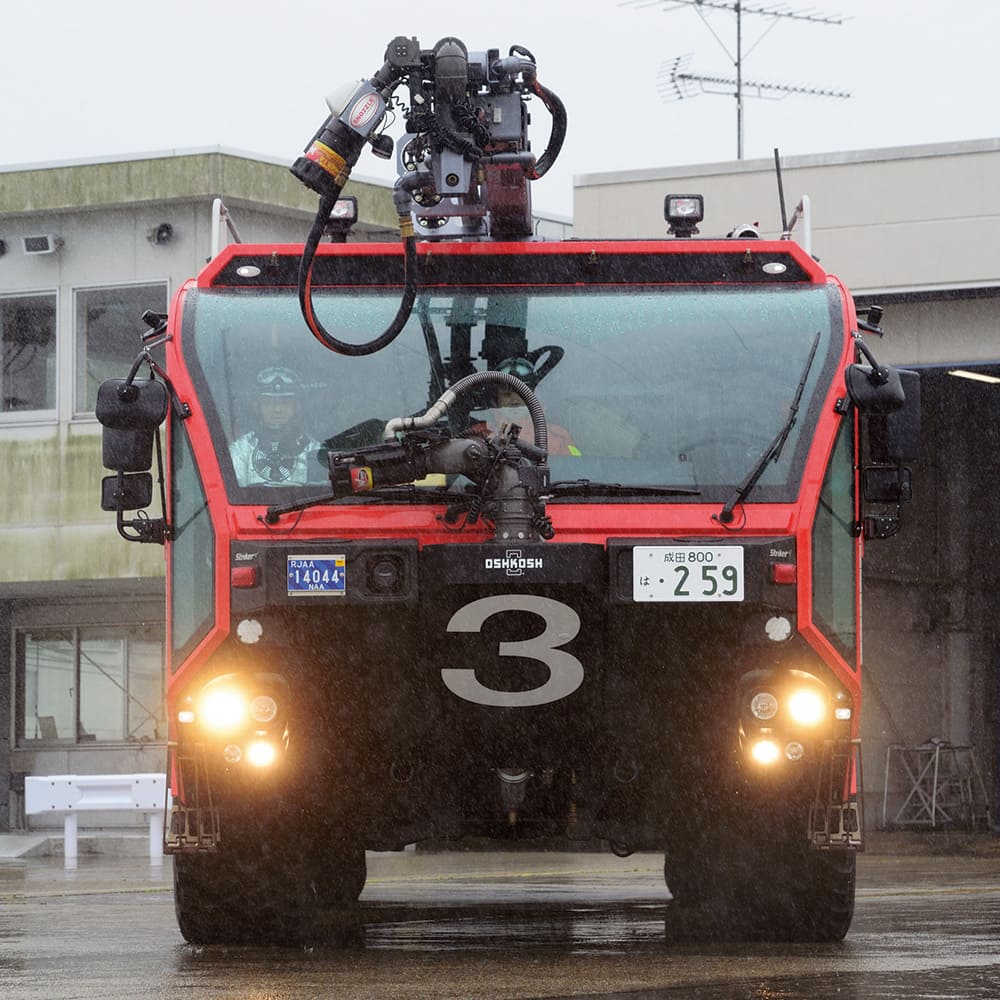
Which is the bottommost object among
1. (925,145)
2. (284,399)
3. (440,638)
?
(440,638)

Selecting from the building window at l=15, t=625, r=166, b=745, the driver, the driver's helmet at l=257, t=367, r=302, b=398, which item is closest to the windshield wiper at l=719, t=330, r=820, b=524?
the driver

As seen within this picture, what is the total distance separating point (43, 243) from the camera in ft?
83.9

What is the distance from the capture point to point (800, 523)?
8.27 metres

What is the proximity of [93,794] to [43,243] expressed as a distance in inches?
A: 313

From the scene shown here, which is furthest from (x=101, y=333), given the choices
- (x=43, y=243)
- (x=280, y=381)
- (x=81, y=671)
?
(x=280, y=381)

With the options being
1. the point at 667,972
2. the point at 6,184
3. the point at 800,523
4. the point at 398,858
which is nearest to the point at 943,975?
the point at 667,972

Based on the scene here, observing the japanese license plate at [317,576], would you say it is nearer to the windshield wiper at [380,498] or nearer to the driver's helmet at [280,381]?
the windshield wiper at [380,498]

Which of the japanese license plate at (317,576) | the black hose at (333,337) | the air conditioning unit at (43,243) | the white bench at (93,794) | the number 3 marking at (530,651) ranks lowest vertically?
the white bench at (93,794)

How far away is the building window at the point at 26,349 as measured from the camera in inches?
1022

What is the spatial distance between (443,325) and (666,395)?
95cm

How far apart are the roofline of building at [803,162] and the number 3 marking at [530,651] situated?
46.2ft

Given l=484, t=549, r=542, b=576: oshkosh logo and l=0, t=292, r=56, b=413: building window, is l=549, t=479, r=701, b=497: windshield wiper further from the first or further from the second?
l=0, t=292, r=56, b=413: building window

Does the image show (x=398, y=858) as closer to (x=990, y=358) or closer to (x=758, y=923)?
(x=990, y=358)

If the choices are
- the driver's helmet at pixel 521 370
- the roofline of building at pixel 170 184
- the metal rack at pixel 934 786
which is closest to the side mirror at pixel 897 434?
the driver's helmet at pixel 521 370
